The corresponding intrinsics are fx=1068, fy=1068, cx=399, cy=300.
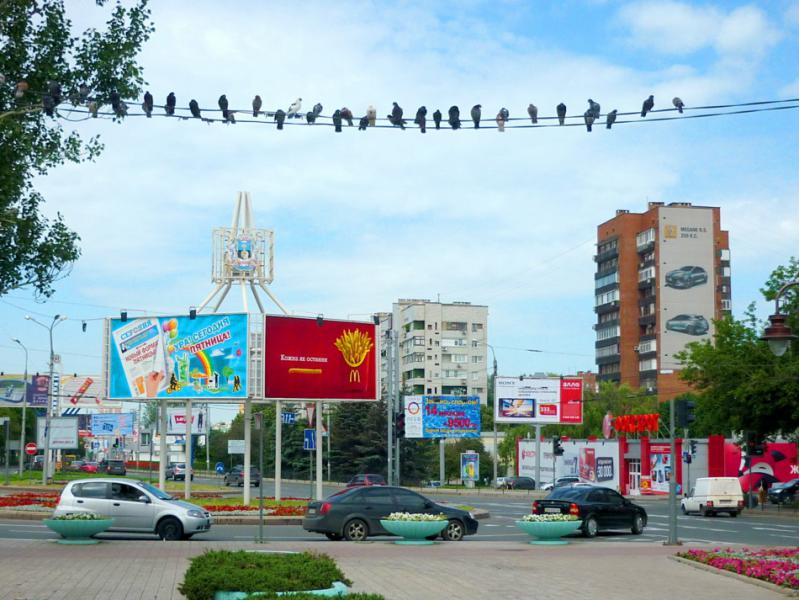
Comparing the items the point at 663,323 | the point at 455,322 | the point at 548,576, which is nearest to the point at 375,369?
the point at 548,576

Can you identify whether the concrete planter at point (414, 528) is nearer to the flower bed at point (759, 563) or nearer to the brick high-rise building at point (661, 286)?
the flower bed at point (759, 563)

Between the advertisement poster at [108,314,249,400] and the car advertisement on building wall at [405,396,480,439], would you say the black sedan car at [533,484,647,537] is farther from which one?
the car advertisement on building wall at [405,396,480,439]

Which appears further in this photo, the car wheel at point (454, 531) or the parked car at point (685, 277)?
the parked car at point (685, 277)

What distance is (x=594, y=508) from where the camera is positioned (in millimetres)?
29891

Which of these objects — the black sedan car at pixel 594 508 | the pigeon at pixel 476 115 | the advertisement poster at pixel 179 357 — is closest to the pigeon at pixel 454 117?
the pigeon at pixel 476 115

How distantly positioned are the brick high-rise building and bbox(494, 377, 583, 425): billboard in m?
32.2

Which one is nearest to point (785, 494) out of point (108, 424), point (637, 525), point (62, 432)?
point (637, 525)

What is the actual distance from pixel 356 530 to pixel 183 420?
7867cm

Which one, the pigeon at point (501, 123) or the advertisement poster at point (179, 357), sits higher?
the pigeon at point (501, 123)

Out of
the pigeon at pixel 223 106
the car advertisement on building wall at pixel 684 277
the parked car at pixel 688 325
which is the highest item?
the car advertisement on building wall at pixel 684 277

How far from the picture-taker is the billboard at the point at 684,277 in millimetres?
111000

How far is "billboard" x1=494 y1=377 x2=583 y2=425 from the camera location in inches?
3155

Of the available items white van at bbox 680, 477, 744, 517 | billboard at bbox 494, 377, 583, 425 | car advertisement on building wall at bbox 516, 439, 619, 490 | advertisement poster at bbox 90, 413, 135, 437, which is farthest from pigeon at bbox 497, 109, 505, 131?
advertisement poster at bbox 90, 413, 135, 437

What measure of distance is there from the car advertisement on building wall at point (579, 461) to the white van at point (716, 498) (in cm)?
2537
